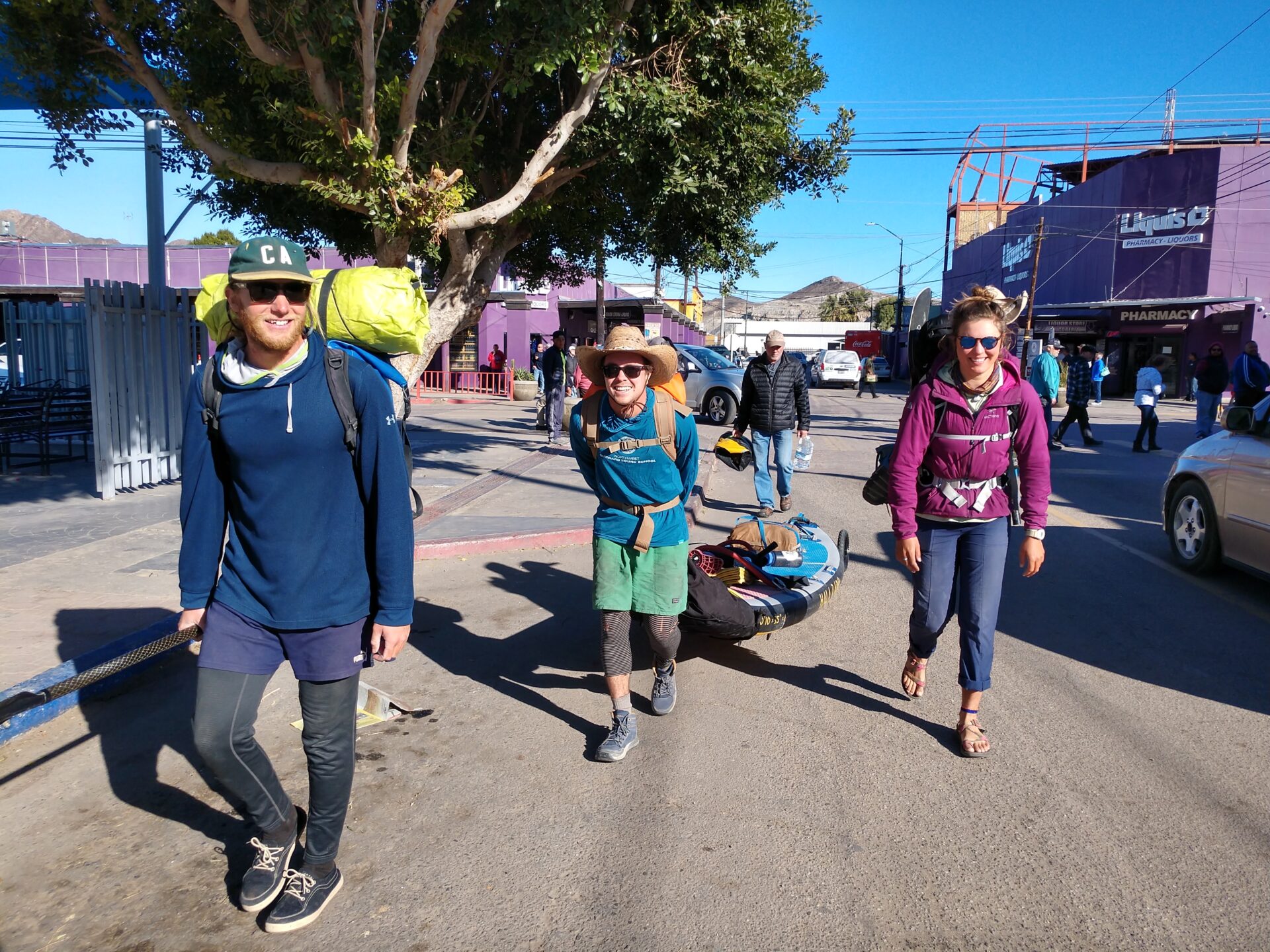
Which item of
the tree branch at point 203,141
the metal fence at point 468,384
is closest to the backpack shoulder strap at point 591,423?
the tree branch at point 203,141

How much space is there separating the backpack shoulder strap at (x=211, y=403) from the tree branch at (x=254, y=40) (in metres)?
5.80

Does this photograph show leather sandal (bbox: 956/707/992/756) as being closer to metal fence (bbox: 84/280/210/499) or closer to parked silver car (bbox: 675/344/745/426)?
metal fence (bbox: 84/280/210/499)

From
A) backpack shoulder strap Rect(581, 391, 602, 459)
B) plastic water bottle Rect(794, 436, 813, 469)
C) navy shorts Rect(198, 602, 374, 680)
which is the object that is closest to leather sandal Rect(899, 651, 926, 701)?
backpack shoulder strap Rect(581, 391, 602, 459)

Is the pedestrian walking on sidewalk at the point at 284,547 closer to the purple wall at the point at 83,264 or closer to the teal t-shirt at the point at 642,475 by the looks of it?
the teal t-shirt at the point at 642,475

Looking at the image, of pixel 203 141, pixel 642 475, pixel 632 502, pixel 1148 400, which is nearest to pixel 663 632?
pixel 632 502

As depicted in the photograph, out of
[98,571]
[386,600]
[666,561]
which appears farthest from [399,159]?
[386,600]

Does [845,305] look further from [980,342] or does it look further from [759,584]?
[980,342]

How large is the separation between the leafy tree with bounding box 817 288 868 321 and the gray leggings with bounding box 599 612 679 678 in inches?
3904

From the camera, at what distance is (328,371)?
2.58m

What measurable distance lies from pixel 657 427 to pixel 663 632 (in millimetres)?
931

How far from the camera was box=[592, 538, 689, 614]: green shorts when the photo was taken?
3.83 meters

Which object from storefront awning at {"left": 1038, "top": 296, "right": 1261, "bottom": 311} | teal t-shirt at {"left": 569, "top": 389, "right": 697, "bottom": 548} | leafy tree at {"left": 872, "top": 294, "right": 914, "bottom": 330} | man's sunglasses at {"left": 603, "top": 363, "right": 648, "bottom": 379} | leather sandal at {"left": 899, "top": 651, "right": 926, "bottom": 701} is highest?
leafy tree at {"left": 872, "top": 294, "right": 914, "bottom": 330}

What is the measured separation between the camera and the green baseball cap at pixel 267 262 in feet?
8.05

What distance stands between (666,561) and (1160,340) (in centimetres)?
3786
